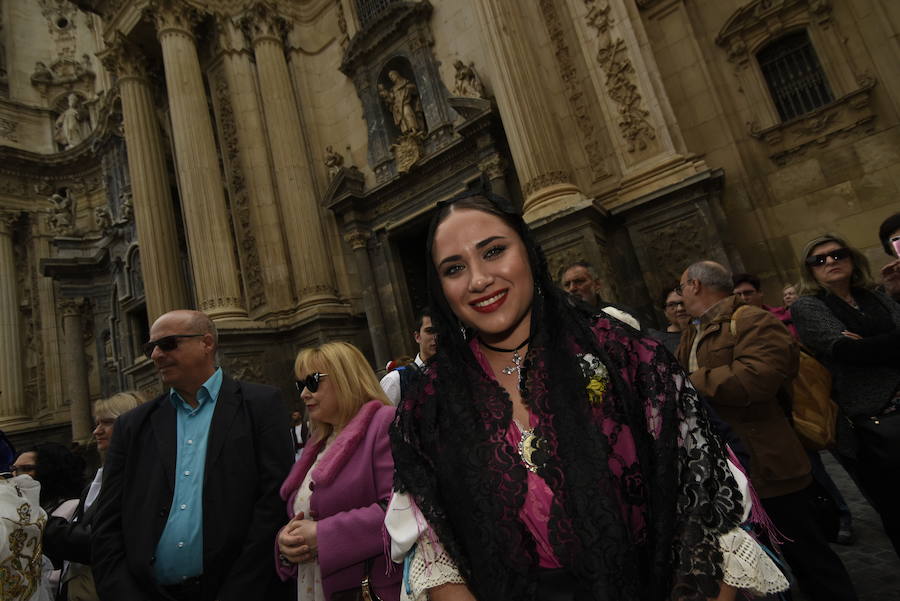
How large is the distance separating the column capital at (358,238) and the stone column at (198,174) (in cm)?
263

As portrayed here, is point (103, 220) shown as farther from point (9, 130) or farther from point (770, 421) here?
point (770, 421)

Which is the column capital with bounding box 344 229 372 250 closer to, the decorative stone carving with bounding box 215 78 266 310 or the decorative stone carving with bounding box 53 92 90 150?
the decorative stone carving with bounding box 215 78 266 310

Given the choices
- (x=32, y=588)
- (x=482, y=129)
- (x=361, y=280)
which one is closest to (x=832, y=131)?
(x=482, y=129)

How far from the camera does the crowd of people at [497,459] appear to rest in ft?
3.81

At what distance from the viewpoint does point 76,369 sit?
18.2m

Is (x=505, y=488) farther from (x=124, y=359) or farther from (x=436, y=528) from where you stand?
(x=124, y=359)

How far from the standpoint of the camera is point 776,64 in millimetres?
7449

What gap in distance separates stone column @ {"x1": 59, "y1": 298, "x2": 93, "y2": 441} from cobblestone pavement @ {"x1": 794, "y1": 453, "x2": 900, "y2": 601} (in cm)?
2166

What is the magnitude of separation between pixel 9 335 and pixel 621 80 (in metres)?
23.1

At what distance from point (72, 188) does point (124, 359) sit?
937cm

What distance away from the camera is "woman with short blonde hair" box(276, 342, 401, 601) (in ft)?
6.64

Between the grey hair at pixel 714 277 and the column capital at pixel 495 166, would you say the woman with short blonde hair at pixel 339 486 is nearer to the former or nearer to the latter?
the grey hair at pixel 714 277

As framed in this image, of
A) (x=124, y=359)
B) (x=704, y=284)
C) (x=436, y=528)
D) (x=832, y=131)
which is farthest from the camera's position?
(x=124, y=359)

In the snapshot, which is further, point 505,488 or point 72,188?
point 72,188
